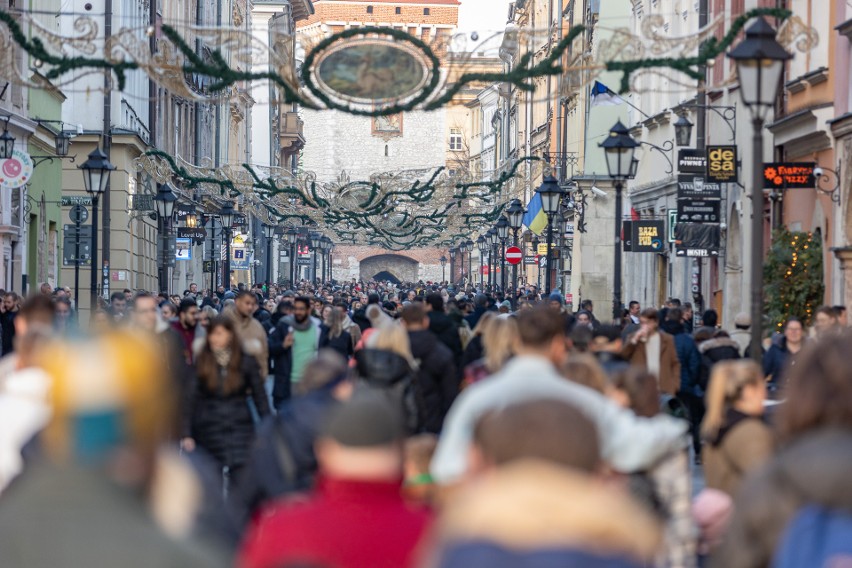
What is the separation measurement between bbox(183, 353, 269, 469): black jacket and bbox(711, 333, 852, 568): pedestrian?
239 inches

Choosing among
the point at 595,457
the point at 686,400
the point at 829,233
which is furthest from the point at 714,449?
the point at 829,233

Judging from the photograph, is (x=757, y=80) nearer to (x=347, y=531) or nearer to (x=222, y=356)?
(x=222, y=356)

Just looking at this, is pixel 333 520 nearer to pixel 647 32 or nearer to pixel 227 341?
pixel 227 341

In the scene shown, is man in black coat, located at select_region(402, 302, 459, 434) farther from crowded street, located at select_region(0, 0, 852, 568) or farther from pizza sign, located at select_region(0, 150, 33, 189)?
pizza sign, located at select_region(0, 150, 33, 189)

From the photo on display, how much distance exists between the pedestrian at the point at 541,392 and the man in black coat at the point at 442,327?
9.29 m

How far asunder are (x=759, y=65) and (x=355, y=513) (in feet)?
34.6

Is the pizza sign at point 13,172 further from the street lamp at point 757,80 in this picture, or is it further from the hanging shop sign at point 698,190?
the street lamp at point 757,80

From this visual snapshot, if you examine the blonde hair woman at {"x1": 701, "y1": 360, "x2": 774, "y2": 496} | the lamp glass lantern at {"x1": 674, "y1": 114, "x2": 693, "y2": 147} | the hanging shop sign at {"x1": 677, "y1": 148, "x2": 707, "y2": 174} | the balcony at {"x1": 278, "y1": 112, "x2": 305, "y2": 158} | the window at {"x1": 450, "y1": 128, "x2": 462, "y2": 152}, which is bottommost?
the blonde hair woman at {"x1": 701, "y1": 360, "x2": 774, "y2": 496}

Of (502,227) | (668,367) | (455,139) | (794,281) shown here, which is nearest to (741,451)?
(668,367)

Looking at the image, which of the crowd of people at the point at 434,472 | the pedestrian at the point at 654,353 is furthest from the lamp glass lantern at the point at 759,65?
the crowd of people at the point at 434,472

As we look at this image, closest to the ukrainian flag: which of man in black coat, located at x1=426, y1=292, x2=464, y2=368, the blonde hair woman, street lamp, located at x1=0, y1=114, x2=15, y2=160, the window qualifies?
street lamp, located at x1=0, y1=114, x2=15, y2=160

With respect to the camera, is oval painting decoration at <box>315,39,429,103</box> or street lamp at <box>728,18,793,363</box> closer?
street lamp at <box>728,18,793,363</box>

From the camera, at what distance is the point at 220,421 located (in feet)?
36.3

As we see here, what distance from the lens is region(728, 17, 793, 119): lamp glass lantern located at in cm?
1410
